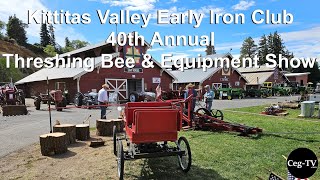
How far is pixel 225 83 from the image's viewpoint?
137 feet

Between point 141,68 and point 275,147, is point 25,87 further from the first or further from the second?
point 275,147

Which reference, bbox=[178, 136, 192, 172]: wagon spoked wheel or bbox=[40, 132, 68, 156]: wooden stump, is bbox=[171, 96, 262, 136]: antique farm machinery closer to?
bbox=[178, 136, 192, 172]: wagon spoked wheel

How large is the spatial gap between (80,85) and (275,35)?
93.8 metres

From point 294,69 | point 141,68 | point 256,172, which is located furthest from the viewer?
point 294,69

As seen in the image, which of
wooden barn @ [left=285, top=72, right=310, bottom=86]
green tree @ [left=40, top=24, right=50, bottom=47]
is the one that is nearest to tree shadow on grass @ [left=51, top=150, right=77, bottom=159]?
wooden barn @ [left=285, top=72, right=310, bottom=86]

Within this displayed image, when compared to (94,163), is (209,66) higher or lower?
higher

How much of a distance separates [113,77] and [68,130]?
799 inches

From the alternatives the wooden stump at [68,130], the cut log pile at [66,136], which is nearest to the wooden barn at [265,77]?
the cut log pile at [66,136]

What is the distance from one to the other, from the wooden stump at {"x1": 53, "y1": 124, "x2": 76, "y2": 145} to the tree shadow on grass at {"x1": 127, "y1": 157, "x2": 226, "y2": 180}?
10.3ft

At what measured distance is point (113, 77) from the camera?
1133 inches

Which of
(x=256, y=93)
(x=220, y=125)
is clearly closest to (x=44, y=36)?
(x=256, y=93)

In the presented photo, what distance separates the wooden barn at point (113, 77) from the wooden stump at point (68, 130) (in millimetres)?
17593

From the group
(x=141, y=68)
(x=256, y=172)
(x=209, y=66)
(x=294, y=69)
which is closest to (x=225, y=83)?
(x=209, y=66)

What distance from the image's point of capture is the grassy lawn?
5.79 meters
